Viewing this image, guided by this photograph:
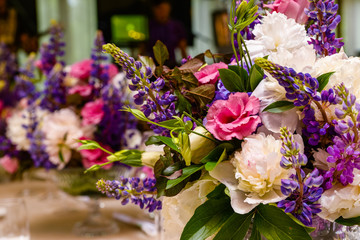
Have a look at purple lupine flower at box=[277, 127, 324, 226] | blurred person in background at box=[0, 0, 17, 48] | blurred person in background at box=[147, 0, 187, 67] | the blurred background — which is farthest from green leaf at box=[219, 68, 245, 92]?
the blurred background

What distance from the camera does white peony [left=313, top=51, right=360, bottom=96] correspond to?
0.50 meters

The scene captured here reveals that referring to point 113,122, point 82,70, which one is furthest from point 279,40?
point 82,70

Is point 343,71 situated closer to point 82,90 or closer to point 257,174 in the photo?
point 257,174

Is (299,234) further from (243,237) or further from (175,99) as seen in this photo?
(175,99)

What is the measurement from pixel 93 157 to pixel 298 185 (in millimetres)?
749

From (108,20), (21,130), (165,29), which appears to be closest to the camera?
(21,130)

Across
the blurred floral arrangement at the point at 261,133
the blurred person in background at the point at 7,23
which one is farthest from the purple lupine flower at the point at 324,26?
the blurred person in background at the point at 7,23

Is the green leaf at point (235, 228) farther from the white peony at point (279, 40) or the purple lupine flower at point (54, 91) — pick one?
the purple lupine flower at point (54, 91)

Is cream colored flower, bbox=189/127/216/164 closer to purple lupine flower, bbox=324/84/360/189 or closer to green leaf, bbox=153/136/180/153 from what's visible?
green leaf, bbox=153/136/180/153

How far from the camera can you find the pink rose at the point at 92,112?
1142mm

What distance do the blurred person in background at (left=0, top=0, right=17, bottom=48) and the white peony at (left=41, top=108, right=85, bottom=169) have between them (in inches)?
118

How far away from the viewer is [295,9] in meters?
0.61

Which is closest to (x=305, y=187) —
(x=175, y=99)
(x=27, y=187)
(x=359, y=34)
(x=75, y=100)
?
(x=175, y=99)

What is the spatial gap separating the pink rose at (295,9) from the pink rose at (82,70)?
0.71 meters
